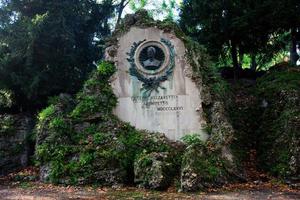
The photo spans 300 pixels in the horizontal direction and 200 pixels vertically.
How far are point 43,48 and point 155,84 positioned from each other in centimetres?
561

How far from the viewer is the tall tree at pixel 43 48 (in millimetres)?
15664

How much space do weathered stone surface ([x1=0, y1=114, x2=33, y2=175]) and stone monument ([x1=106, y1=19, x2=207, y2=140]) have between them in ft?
15.1

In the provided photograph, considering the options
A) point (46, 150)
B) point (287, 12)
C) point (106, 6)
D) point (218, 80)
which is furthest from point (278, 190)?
point (106, 6)

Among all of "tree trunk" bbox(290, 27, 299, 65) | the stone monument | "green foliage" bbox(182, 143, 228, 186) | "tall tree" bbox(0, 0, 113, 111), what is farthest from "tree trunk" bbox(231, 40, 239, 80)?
"green foliage" bbox(182, 143, 228, 186)

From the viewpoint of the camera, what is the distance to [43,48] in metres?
16.4

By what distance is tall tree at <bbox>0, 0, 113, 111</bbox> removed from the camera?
1566 centimetres

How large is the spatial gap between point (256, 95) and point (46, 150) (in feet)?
28.5

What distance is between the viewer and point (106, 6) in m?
→ 19.9

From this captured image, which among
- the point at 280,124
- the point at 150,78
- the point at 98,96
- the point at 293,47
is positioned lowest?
the point at 280,124

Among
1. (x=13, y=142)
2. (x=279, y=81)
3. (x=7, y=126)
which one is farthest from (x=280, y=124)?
(x=7, y=126)

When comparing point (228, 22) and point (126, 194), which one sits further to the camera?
point (228, 22)

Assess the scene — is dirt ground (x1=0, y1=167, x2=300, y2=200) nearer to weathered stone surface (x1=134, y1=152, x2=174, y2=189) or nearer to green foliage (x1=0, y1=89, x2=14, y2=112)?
weathered stone surface (x1=134, y1=152, x2=174, y2=189)

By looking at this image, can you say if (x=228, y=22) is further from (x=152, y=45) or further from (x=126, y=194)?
(x=126, y=194)

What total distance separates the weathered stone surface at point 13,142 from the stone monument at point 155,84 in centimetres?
459
